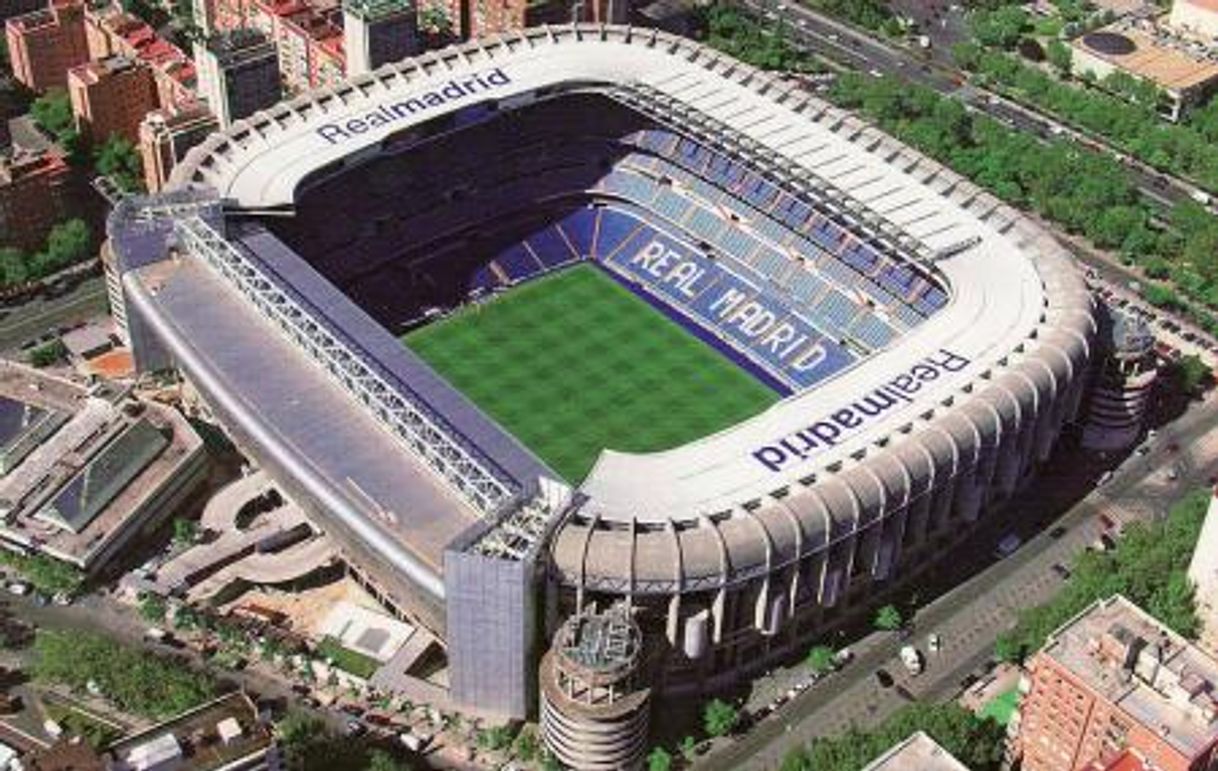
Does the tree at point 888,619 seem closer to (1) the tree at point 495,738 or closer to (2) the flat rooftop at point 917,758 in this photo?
(2) the flat rooftop at point 917,758

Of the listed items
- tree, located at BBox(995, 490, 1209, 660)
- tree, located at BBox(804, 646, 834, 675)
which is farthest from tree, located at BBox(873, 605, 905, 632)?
tree, located at BBox(995, 490, 1209, 660)

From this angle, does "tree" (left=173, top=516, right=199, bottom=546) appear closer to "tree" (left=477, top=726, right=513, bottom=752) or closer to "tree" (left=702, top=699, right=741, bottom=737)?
"tree" (left=477, top=726, right=513, bottom=752)

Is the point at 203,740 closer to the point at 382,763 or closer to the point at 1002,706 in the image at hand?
the point at 382,763

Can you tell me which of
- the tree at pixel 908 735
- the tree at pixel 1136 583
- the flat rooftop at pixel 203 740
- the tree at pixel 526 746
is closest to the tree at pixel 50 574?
the flat rooftop at pixel 203 740

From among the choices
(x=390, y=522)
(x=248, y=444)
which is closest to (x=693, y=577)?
(x=390, y=522)

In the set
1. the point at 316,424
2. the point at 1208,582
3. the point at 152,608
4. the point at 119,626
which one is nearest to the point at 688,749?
the point at 316,424

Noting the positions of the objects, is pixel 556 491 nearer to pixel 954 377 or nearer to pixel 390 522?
pixel 390 522
